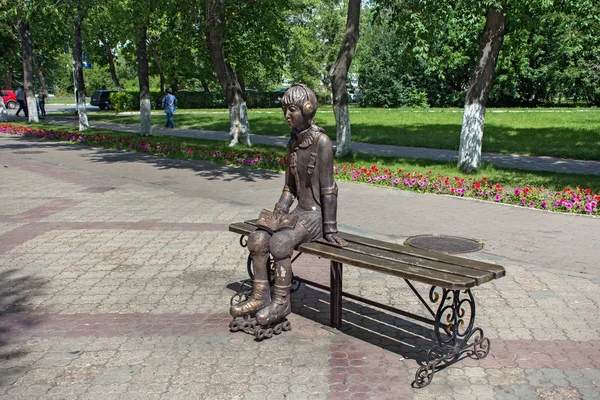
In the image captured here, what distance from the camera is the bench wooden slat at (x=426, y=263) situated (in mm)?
4221

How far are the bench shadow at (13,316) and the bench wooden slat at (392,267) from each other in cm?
254

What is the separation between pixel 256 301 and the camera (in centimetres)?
493

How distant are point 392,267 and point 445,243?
346cm

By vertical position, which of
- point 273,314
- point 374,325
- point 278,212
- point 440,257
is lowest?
point 374,325

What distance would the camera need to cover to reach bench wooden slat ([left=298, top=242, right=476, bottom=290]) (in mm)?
4023

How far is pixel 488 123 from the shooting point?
23.1m

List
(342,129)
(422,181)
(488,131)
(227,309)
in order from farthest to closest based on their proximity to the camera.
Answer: (488,131) → (342,129) → (422,181) → (227,309)

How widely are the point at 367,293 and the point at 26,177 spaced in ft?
34.6

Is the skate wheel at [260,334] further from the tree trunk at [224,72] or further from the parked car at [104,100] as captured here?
the parked car at [104,100]

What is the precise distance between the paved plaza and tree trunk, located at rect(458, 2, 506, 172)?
2.69m

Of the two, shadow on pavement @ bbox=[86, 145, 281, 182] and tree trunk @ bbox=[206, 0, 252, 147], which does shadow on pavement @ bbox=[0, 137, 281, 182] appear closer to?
shadow on pavement @ bbox=[86, 145, 281, 182]

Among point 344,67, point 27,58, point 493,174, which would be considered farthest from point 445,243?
point 27,58

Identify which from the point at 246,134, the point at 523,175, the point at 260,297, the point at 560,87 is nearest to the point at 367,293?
the point at 260,297

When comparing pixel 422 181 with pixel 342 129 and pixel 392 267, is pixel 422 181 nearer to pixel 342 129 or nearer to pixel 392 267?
pixel 342 129
